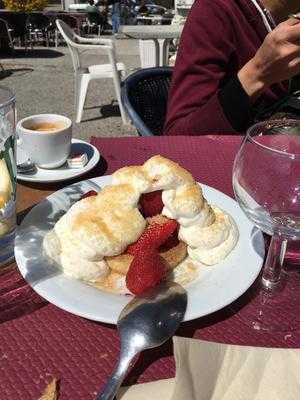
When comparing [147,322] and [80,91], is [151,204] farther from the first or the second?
[80,91]

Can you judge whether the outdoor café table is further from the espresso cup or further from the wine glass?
the espresso cup

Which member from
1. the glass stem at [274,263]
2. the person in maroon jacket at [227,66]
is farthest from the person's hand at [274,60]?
the glass stem at [274,263]

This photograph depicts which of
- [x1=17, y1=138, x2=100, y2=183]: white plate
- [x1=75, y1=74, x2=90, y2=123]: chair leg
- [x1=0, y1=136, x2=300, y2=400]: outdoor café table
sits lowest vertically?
[x1=75, y1=74, x2=90, y2=123]: chair leg

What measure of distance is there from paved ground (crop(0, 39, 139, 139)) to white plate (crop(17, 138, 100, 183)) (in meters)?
3.10

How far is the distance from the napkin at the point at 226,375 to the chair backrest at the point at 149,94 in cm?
112

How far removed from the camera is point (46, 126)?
116 cm

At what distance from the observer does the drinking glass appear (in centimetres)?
72

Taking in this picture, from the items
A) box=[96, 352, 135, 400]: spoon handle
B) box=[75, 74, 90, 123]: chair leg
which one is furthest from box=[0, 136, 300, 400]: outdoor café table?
box=[75, 74, 90, 123]: chair leg

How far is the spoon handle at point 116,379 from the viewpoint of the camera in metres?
0.50

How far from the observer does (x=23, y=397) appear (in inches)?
20.7

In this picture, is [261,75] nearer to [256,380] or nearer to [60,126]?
[60,126]

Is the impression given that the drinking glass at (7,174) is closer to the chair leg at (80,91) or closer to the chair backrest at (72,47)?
the chair leg at (80,91)

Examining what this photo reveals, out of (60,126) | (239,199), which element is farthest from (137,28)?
(239,199)

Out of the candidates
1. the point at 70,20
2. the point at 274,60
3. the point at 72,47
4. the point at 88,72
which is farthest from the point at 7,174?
the point at 70,20
